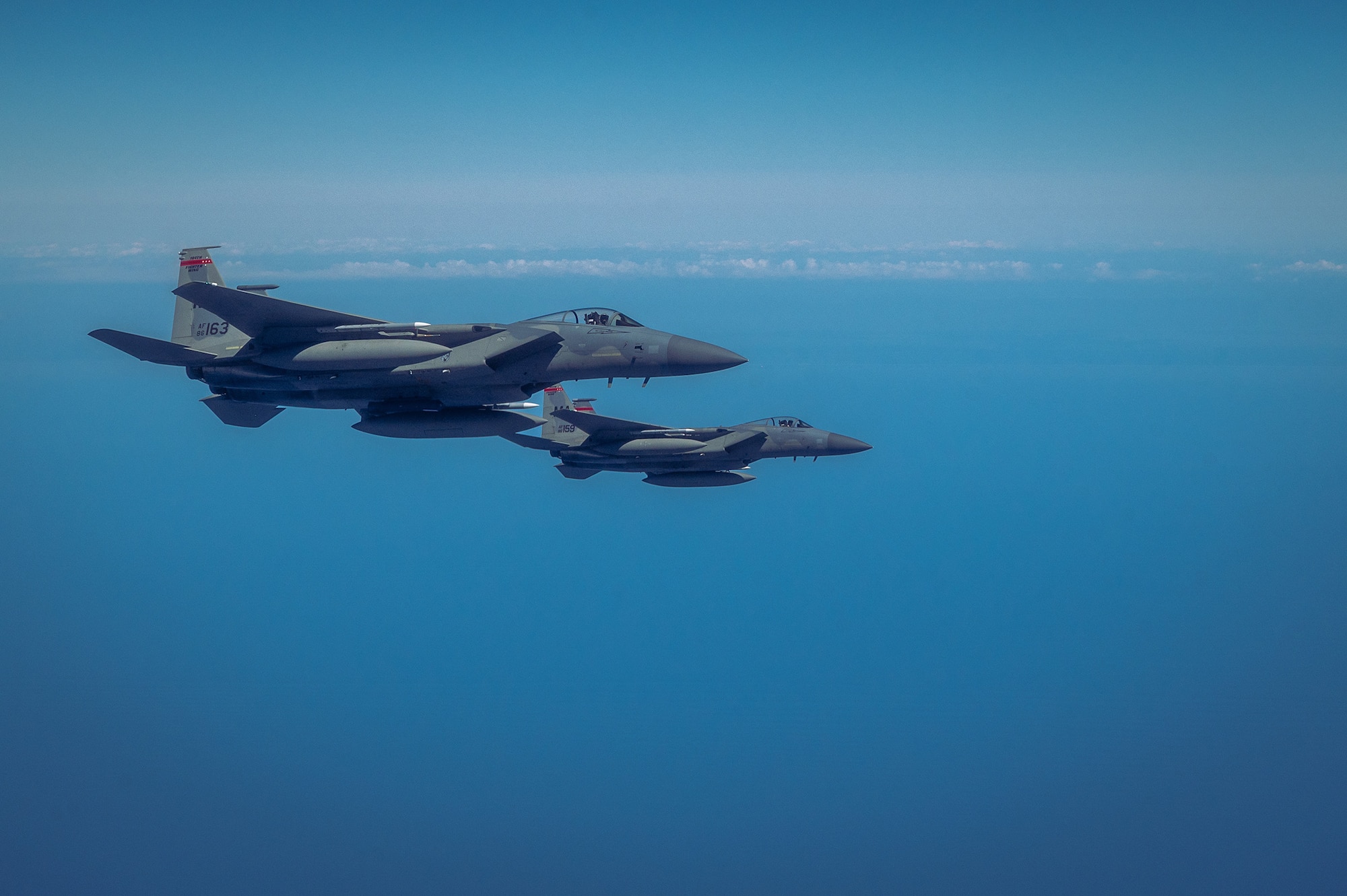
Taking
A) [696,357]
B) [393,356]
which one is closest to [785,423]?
[696,357]

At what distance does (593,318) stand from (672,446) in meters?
8.35

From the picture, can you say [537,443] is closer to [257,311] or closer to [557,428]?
[557,428]

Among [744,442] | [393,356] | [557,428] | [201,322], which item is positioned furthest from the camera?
[557,428]

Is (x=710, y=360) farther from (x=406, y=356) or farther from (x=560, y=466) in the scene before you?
(x=560, y=466)

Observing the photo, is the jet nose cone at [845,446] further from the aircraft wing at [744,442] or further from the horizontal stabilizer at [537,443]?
the horizontal stabilizer at [537,443]

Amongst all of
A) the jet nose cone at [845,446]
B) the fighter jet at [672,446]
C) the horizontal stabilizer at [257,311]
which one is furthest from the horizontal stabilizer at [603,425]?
the horizontal stabilizer at [257,311]

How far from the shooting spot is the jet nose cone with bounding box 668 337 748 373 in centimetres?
1828

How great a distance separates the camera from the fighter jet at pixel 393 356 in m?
17.6

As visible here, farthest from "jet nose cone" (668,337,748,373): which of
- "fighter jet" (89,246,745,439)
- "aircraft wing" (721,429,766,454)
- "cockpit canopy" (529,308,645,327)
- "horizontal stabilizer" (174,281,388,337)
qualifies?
"aircraft wing" (721,429,766,454)

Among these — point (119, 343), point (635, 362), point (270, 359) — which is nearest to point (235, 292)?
point (270, 359)

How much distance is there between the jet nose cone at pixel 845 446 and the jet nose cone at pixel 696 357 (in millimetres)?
10741

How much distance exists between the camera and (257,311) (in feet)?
56.9

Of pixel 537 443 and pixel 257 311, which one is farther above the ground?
pixel 257 311

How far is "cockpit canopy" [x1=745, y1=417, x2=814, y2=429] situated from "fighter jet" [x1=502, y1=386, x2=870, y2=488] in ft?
0.07
